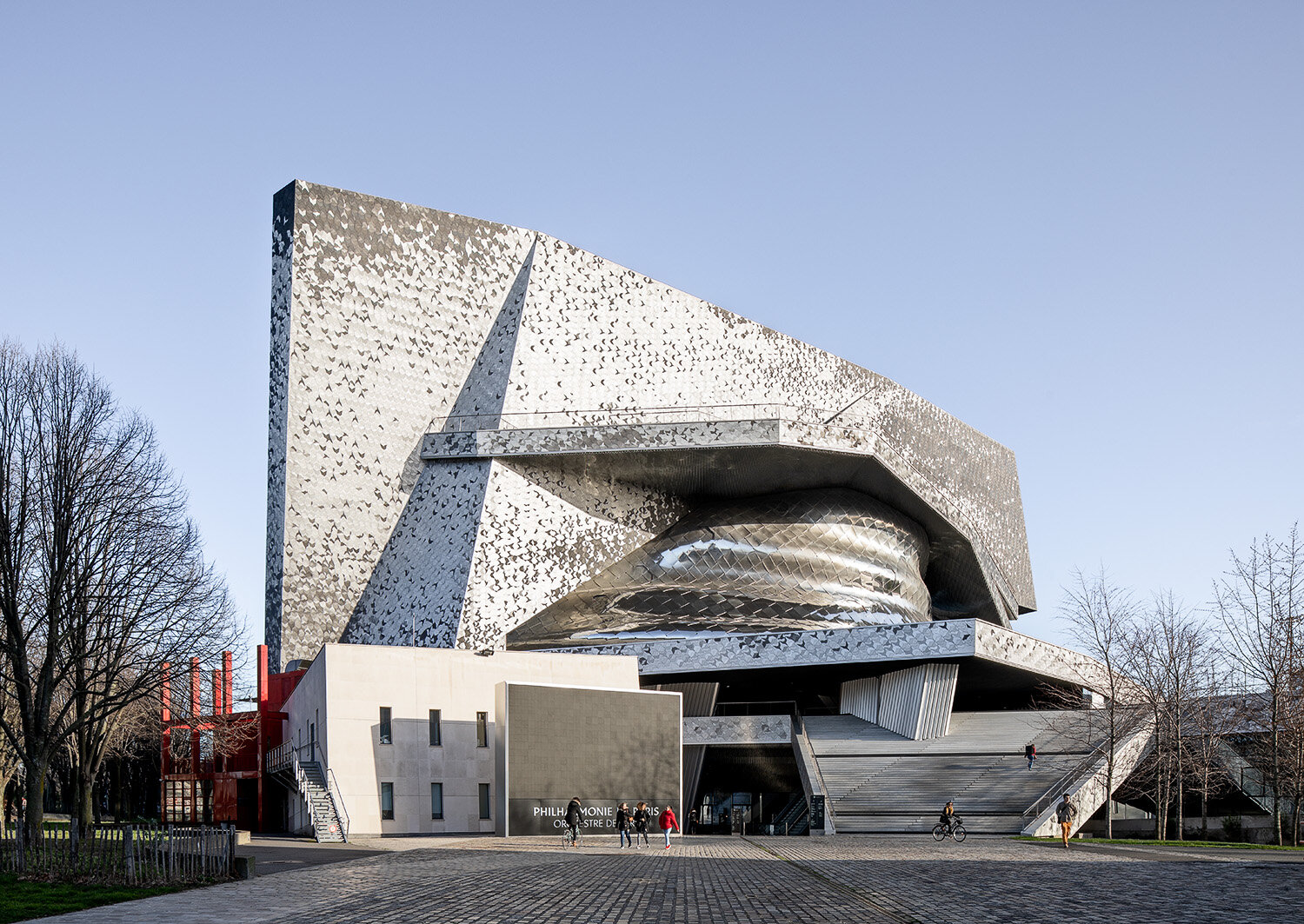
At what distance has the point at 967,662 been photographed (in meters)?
46.2

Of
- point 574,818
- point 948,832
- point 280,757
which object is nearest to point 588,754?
point 574,818

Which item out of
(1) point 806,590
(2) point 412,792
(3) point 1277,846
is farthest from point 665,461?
(3) point 1277,846

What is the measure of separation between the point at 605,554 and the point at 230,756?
15950 mm

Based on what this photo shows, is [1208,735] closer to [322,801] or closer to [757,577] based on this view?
[757,577]

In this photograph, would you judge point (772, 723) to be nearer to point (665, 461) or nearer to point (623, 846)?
point (665, 461)

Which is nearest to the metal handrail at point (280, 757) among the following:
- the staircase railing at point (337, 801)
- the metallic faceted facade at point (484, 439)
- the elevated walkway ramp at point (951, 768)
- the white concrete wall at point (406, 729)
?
the white concrete wall at point (406, 729)

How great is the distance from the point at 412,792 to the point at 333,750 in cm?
263

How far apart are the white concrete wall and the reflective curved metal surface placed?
10.1 meters

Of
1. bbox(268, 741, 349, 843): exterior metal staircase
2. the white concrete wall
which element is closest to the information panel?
the white concrete wall

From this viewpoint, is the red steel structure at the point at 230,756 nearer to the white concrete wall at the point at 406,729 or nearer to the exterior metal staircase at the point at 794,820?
the white concrete wall at the point at 406,729

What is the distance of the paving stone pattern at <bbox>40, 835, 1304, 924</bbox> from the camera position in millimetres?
13930

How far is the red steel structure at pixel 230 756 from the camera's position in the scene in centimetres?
4219

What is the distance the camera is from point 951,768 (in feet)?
135

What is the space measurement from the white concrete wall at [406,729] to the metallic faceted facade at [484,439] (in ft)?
25.9
